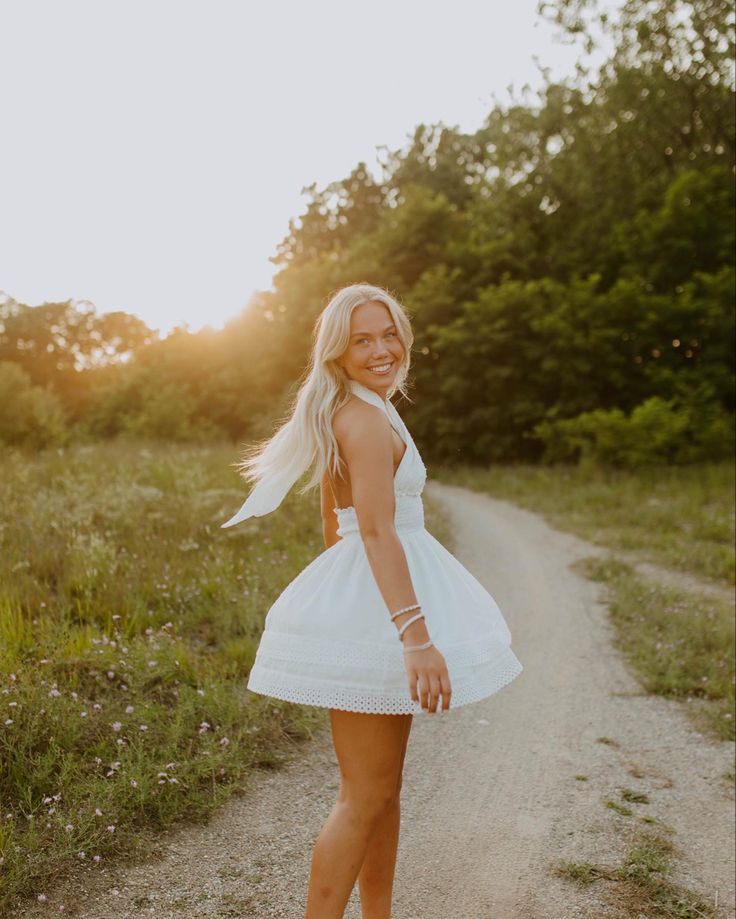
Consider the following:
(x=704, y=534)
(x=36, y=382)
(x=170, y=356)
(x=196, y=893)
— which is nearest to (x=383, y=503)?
(x=196, y=893)

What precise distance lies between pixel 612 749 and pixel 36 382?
5351cm

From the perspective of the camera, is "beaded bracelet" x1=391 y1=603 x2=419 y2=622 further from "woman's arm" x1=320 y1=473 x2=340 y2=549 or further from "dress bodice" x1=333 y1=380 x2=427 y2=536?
"woman's arm" x1=320 y1=473 x2=340 y2=549

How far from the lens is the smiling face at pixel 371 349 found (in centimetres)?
240

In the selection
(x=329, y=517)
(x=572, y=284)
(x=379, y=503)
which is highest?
(x=572, y=284)

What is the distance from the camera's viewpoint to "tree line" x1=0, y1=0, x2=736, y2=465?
19.5 metres

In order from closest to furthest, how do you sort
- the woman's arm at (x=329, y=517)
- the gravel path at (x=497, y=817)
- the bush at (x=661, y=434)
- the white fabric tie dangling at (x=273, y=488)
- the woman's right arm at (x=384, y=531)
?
the woman's right arm at (x=384, y=531)
the white fabric tie dangling at (x=273, y=488)
the woman's arm at (x=329, y=517)
the gravel path at (x=497, y=817)
the bush at (x=661, y=434)

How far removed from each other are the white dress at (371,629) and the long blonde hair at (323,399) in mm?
98

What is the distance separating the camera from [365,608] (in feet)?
7.34

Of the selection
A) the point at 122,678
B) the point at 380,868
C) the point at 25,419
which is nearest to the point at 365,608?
the point at 380,868

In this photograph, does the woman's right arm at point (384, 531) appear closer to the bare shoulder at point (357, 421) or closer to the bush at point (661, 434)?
the bare shoulder at point (357, 421)

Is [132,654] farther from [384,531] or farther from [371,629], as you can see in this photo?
[384,531]

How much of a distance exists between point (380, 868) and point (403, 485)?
1.25m

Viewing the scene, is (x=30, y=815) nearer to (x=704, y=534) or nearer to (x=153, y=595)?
(x=153, y=595)

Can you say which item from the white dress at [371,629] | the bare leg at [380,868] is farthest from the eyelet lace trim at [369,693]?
the bare leg at [380,868]
